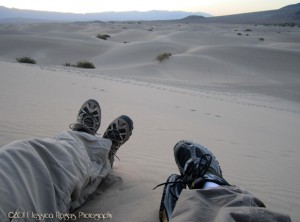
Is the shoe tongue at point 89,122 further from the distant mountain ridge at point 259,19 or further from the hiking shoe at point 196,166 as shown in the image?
the distant mountain ridge at point 259,19

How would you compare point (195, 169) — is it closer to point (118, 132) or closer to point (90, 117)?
point (118, 132)

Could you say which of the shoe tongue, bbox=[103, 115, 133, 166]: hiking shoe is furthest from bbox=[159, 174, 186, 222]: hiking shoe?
the shoe tongue

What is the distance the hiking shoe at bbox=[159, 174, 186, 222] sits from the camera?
6.37ft

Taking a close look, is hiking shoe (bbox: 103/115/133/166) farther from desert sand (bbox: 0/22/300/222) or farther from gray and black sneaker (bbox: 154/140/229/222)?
gray and black sneaker (bbox: 154/140/229/222)

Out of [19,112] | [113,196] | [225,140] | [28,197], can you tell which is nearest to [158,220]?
[113,196]

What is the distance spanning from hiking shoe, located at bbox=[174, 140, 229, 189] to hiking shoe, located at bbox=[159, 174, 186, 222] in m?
0.07

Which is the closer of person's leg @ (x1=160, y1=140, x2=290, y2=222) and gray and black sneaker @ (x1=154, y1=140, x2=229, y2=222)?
person's leg @ (x1=160, y1=140, x2=290, y2=222)

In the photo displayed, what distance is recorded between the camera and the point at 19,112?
4.50 meters

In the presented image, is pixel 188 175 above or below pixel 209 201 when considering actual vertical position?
below

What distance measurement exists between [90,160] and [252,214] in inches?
44.6

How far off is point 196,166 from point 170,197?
1.11ft

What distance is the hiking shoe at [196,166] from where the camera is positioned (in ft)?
6.50

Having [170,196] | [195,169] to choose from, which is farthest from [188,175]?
[170,196]

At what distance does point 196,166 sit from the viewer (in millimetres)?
2281
